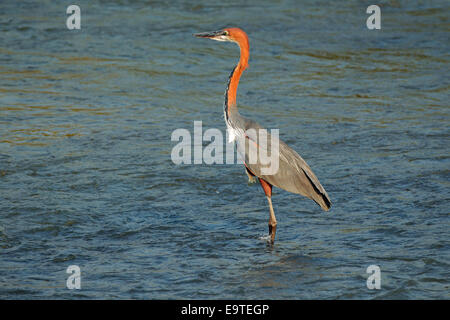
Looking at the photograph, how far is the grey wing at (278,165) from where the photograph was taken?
22.4 feet

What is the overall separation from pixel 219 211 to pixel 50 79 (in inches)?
209

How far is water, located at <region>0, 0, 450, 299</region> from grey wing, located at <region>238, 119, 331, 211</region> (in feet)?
1.42

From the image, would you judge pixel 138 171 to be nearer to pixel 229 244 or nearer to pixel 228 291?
pixel 229 244

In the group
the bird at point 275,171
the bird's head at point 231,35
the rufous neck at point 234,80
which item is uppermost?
the bird's head at point 231,35

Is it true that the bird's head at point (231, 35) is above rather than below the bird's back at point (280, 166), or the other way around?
above

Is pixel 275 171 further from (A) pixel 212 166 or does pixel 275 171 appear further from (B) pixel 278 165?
(A) pixel 212 166

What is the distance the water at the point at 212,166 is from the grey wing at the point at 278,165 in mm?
433

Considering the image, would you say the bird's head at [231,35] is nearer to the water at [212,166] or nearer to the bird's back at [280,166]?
the bird's back at [280,166]

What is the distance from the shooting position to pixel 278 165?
6902 mm

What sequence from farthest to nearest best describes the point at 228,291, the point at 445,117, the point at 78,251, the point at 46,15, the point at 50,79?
the point at 46,15 → the point at 50,79 → the point at 445,117 → the point at 78,251 → the point at 228,291

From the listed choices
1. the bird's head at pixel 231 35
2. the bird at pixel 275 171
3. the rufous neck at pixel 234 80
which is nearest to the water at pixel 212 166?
the bird at pixel 275 171

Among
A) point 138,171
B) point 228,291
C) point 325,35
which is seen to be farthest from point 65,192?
point 325,35

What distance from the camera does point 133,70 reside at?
40.1 ft

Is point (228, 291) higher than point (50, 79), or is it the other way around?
point (50, 79)
